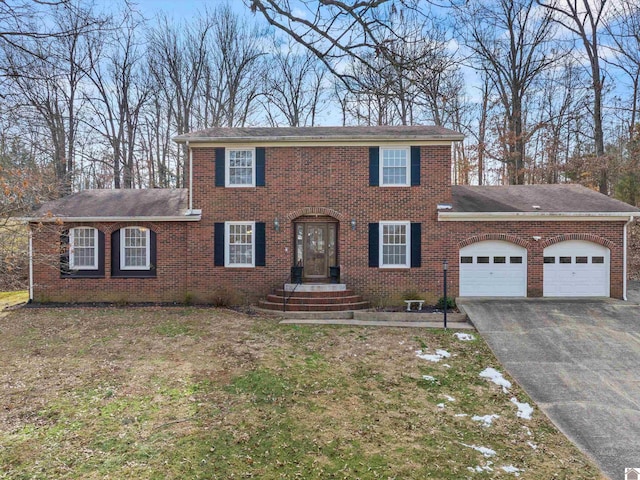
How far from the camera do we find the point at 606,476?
14.4 feet

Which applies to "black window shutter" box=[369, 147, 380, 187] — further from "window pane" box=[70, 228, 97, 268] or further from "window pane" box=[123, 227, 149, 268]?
"window pane" box=[70, 228, 97, 268]

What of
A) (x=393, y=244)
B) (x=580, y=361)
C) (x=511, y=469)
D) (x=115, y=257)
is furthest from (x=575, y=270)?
(x=115, y=257)

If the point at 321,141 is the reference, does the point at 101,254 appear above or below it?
below

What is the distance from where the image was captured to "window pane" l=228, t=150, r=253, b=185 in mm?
13086

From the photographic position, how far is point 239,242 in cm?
1301

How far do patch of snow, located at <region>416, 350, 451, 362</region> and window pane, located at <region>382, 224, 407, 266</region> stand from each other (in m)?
4.65

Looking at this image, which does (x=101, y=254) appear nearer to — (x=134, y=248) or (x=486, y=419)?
(x=134, y=248)

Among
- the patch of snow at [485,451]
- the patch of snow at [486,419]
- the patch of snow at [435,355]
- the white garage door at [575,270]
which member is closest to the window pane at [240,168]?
the patch of snow at [435,355]

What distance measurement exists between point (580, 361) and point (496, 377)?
2147 millimetres

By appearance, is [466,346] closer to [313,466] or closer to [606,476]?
[606,476]

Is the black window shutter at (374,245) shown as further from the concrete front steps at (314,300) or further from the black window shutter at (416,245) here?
the concrete front steps at (314,300)

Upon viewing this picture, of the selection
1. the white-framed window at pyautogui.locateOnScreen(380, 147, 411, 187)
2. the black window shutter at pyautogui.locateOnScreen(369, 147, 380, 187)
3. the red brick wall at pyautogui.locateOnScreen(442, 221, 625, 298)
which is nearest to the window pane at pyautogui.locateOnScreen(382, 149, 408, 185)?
the white-framed window at pyautogui.locateOnScreen(380, 147, 411, 187)

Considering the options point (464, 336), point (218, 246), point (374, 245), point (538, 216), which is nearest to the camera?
point (464, 336)

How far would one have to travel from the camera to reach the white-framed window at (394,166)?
42.0 feet
